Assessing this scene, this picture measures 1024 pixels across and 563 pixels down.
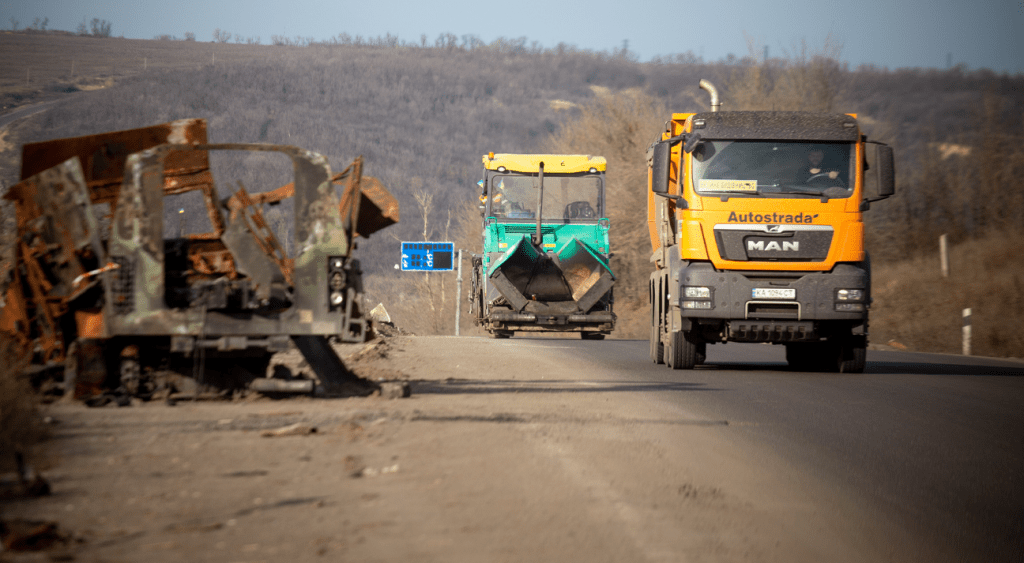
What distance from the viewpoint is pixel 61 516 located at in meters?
4.51

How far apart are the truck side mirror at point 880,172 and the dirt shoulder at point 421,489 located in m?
5.52

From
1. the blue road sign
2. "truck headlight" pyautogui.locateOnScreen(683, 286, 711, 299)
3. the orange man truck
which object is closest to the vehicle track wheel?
the orange man truck

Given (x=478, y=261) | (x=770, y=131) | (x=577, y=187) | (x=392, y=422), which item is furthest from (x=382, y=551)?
(x=478, y=261)

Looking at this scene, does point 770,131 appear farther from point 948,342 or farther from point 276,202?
point 948,342

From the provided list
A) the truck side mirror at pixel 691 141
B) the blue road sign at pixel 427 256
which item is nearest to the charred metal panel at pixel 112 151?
the truck side mirror at pixel 691 141

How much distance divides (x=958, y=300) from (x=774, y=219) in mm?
12979

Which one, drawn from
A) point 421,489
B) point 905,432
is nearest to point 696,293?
point 905,432

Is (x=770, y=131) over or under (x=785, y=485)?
over

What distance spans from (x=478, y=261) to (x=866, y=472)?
63.5 ft

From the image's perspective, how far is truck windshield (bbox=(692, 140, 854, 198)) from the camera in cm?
1268

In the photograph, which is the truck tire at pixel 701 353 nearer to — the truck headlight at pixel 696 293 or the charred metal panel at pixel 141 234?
the truck headlight at pixel 696 293

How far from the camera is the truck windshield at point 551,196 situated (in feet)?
74.0

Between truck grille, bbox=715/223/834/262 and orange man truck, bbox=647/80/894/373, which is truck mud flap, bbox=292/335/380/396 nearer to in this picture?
orange man truck, bbox=647/80/894/373

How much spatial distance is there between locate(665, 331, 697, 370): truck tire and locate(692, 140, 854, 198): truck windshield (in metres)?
2.20
